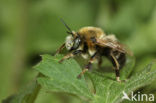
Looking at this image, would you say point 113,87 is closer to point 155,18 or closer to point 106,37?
point 106,37

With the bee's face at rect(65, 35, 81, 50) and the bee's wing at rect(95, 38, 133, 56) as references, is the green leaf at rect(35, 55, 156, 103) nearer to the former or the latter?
the bee's face at rect(65, 35, 81, 50)

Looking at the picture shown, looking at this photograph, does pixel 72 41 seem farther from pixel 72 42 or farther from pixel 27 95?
pixel 27 95

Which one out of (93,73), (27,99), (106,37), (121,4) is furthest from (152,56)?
(27,99)

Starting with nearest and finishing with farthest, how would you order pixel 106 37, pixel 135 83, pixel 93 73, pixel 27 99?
pixel 27 99 < pixel 135 83 < pixel 93 73 < pixel 106 37

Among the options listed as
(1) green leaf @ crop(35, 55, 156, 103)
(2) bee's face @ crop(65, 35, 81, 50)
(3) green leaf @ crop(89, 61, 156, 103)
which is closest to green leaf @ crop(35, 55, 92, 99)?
(1) green leaf @ crop(35, 55, 156, 103)

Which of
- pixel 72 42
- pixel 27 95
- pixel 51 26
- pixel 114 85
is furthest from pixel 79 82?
pixel 51 26

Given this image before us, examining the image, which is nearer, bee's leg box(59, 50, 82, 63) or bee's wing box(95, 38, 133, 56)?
bee's leg box(59, 50, 82, 63)
